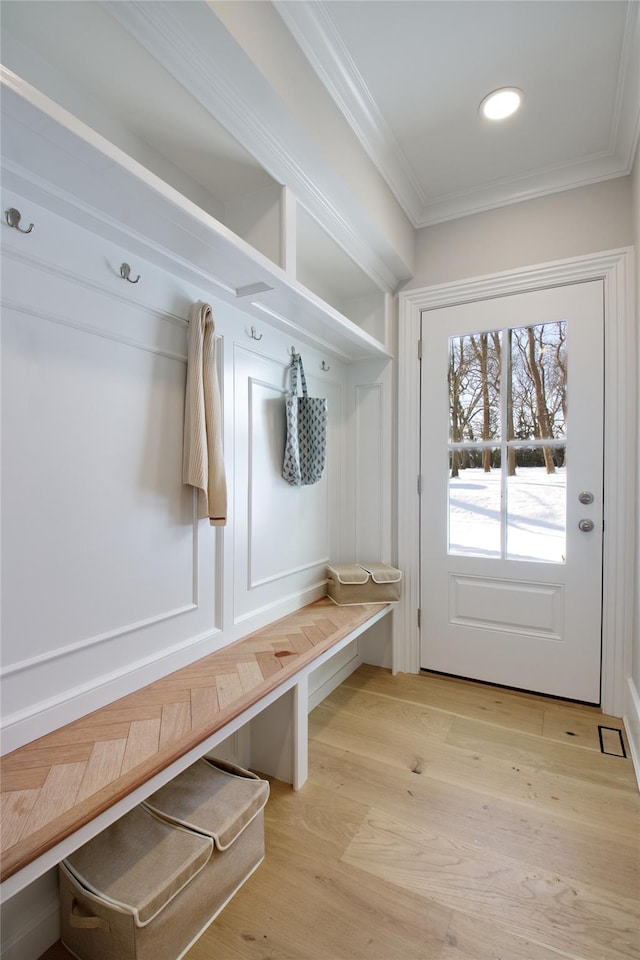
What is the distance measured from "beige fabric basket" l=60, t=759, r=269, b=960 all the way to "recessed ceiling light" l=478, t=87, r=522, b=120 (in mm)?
2553

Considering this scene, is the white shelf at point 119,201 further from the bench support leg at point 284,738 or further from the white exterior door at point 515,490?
the bench support leg at point 284,738

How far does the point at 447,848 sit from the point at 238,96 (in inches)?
89.2

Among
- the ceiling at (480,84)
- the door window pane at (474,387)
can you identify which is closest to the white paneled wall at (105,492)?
the ceiling at (480,84)

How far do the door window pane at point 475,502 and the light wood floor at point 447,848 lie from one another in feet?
2.64

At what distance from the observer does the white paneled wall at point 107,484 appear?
102cm

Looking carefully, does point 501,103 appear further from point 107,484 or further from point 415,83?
point 107,484

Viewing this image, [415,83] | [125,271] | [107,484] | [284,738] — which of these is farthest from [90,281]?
[284,738]

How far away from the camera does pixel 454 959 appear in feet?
3.36

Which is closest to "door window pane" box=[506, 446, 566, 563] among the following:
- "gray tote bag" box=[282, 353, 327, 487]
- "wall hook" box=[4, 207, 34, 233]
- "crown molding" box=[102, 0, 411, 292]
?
"gray tote bag" box=[282, 353, 327, 487]

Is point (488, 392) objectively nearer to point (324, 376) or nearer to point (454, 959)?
point (324, 376)

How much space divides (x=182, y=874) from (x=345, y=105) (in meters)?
2.43

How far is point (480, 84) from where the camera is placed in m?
1.67

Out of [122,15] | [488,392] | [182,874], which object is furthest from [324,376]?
[182,874]

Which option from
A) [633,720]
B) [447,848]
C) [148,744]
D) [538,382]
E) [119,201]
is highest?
[119,201]
